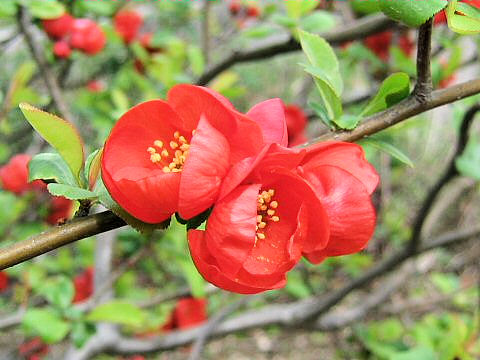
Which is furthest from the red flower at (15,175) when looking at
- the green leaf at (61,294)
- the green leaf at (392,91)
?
the green leaf at (392,91)

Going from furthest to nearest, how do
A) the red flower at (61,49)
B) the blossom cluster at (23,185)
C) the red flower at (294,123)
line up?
the red flower at (294,123)
the red flower at (61,49)
the blossom cluster at (23,185)

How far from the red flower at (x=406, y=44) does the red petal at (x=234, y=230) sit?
4.10 ft

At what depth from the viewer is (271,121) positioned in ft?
1.64

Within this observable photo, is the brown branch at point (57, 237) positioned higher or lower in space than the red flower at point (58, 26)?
higher

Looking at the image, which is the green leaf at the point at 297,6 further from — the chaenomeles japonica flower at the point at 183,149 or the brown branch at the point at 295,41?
the chaenomeles japonica flower at the point at 183,149

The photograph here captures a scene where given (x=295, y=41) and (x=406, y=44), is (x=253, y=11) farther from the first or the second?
(x=295, y=41)

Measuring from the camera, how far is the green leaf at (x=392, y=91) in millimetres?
589

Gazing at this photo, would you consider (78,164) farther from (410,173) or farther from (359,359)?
(410,173)

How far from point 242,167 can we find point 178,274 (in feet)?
5.75

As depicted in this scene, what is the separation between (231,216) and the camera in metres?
0.45

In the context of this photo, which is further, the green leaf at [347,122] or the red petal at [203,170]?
the green leaf at [347,122]

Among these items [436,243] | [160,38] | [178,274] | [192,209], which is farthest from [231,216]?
[178,274]

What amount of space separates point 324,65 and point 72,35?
85 centimetres

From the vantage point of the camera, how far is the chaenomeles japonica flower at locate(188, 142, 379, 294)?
454 millimetres
